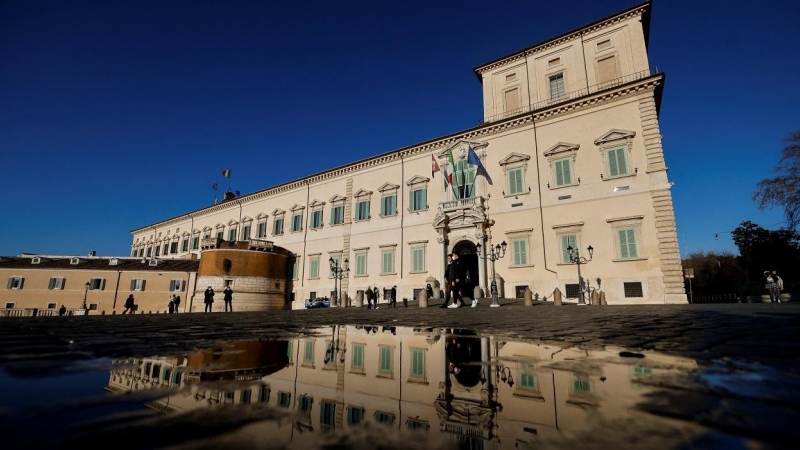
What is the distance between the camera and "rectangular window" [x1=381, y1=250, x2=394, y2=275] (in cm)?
2523

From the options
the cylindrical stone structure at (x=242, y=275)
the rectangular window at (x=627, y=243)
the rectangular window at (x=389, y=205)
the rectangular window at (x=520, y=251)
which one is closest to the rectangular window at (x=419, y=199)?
the rectangular window at (x=389, y=205)

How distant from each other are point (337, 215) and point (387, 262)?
6931 millimetres

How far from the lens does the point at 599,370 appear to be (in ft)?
Answer: 6.37

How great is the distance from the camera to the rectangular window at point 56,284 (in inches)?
1318

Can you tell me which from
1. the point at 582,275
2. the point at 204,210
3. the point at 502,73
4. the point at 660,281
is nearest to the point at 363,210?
the point at 502,73

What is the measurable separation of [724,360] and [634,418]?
72.6 inches

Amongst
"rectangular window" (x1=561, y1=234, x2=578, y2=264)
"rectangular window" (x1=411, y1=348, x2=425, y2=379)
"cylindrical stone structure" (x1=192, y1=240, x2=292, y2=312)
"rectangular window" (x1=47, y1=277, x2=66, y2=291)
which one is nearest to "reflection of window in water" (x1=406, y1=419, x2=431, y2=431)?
"rectangular window" (x1=411, y1=348, x2=425, y2=379)

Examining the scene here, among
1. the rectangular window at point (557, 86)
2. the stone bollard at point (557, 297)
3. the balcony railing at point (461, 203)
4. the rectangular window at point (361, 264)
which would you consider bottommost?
the stone bollard at point (557, 297)

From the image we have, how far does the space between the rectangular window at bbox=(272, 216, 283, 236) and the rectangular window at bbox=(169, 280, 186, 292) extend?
1235 cm

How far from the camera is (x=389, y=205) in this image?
26609 mm

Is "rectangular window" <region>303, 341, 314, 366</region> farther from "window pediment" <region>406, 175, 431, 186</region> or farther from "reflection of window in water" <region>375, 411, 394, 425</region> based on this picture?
"window pediment" <region>406, 175, 431, 186</region>

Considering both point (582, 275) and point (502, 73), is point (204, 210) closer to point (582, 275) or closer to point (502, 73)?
point (502, 73)

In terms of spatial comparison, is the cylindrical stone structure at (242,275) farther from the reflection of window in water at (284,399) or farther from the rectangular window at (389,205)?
the reflection of window in water at (284,399)

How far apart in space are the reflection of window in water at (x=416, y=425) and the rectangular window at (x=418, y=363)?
2.49 feet
